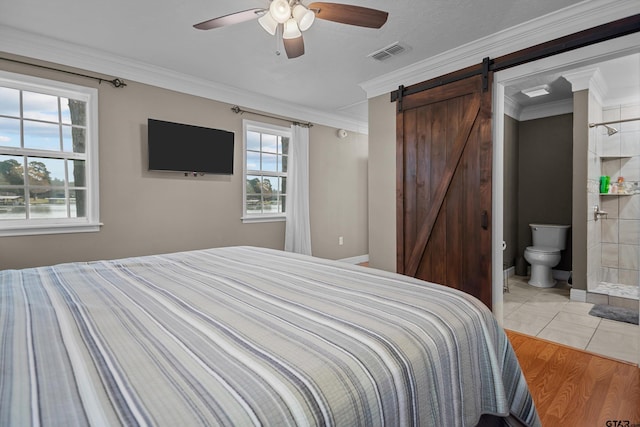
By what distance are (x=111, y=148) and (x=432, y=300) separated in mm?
3315

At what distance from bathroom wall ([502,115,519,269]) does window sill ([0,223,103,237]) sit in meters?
5.07

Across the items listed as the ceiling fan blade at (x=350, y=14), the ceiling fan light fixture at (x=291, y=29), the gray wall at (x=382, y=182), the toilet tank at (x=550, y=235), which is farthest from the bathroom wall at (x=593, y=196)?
the ceiling fan light fixture at (x=291, y=29)

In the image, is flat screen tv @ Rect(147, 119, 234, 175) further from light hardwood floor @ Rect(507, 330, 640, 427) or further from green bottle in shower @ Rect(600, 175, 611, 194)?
green bottle in shower @ Rect(600, 175, 611, 194)

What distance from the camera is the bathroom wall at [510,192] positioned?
15.0 feet

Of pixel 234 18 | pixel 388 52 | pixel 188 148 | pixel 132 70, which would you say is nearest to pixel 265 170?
pixel 188 148

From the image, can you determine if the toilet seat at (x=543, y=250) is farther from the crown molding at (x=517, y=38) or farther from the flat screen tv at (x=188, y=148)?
the flat screen tv at (x=188, y=148)

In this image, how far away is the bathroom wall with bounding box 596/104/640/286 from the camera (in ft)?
12.8

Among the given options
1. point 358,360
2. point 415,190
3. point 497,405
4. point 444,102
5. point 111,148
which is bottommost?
point 497,405

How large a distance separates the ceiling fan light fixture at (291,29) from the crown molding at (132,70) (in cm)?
202

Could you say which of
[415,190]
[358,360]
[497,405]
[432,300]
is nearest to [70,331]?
[358,360]

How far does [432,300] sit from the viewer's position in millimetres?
1182

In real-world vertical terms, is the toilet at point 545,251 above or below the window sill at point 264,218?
below

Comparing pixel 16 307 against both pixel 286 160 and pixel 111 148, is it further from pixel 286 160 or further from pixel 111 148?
pixel 286 160

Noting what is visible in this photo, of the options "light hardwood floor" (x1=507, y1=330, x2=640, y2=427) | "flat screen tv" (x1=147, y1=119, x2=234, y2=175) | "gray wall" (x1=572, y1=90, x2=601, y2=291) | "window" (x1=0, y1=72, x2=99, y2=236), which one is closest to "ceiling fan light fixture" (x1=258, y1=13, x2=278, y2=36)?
"flat screen tv" (x1=147, y1=119, x2=234, y2=175)
